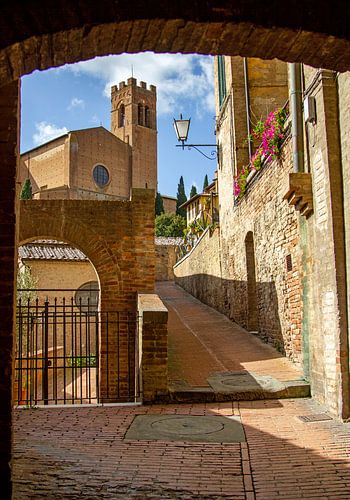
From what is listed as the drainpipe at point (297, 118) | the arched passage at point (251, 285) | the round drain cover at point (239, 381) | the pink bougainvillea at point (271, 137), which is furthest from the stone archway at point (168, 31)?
the arched passage at point (251, 285)

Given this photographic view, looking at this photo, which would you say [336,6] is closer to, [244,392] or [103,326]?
[244,392]

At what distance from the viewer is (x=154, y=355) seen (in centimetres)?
786

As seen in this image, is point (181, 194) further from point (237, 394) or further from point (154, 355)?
point (237, 394)

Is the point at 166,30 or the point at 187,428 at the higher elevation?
the point at 166,30

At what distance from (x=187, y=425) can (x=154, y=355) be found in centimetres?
163

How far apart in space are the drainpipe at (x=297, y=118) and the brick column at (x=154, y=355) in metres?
3.09

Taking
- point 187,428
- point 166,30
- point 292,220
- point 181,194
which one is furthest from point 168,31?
point 181,194

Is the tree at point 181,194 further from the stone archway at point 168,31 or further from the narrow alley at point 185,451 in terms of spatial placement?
the stone archway at point 168,31

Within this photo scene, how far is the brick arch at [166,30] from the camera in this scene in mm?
2662

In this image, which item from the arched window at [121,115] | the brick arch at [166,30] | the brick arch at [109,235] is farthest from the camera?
the arched window at [121,115]

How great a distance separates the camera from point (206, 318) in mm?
16906

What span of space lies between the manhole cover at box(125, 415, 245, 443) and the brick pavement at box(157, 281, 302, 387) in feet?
4.92

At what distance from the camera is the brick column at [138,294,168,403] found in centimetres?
778

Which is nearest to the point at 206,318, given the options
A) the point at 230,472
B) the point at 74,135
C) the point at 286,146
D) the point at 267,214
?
the point at 267,214
